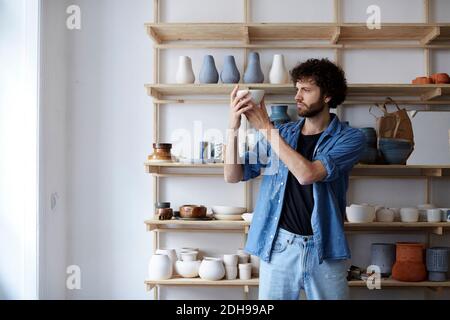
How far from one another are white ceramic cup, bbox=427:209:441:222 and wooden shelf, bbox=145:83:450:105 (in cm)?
57

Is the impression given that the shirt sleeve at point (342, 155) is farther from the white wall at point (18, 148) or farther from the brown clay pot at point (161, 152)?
the white wall at point (18, 148)

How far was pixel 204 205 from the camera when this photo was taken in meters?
2.69

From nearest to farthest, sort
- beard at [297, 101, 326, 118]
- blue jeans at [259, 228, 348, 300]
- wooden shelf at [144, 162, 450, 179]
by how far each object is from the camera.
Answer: blue jeans at [259, 228, 348, 300] < beard at [297, 101, 326, 118] < wooden shelf at [144, 162, 450, 179]

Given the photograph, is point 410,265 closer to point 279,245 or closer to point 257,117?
point 279,245

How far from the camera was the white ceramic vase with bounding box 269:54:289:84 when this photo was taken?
2.49m

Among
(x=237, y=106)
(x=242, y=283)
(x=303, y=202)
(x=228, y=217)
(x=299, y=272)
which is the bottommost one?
(x=242, y=283)

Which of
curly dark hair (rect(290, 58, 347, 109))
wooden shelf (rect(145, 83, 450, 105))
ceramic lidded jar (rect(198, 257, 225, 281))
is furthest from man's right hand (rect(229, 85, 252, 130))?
ceramic lidded jar (rect(198, 257, 225, 281))

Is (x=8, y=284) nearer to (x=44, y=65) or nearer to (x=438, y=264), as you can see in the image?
(x=44, y=65)

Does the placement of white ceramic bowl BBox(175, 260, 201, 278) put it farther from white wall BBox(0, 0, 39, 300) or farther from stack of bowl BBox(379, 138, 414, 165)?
stack of bowl BBox(379, 138, 414, 165)

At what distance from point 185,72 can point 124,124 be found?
1.54 ft

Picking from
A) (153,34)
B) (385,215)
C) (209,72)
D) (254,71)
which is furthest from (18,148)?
(385,215)

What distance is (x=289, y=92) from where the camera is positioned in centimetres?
259
